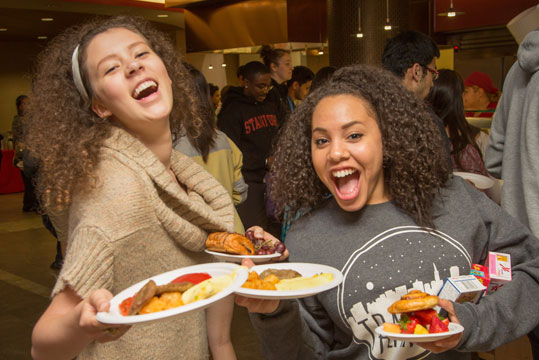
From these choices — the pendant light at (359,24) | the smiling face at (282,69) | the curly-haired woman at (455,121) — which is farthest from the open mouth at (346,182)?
the pendant light at (359,24)

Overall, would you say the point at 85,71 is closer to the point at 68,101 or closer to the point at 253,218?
the point at 68,101

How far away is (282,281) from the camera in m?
1.23

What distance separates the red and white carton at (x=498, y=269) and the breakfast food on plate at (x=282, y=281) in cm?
57

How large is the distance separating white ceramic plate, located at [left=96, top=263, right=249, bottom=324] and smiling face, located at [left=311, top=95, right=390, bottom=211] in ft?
1.51

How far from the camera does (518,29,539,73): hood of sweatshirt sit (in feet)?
6.40

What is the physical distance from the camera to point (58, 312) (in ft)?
3.73

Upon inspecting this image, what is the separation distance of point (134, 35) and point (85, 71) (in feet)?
0.50

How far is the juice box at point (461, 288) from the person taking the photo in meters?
1.37

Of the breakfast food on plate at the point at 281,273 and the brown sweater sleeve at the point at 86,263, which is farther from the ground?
the brown sweater sleeve at the point at 86,263

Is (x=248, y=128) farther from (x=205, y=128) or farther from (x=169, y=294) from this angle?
(x=169, y=294)

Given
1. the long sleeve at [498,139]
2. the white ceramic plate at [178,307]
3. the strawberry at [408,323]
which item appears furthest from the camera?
the long sleeve at [498,139]

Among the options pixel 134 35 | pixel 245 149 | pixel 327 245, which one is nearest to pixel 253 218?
pixel 245 149

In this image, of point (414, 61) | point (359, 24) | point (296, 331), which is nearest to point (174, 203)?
point (296, 331)

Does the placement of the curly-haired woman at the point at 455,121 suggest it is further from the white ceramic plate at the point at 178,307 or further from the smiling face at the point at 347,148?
the white ceramic plate at the point at 178,307
